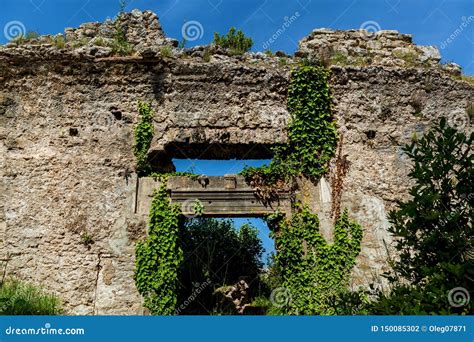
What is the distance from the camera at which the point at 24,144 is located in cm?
896

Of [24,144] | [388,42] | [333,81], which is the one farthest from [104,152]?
[388,42]

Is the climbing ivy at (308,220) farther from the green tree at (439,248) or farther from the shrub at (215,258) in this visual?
the green tree at (439,248)

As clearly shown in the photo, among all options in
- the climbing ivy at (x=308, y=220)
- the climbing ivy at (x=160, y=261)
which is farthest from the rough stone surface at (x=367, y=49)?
the climbing ivy at (x=160, y=261)

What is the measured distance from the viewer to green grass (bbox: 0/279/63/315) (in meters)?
7.51

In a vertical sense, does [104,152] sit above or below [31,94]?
below

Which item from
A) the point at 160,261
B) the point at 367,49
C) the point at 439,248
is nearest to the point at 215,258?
the point at 160,261

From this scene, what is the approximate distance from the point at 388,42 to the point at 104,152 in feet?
19.3

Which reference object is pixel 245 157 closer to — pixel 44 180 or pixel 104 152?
pixel 104 152

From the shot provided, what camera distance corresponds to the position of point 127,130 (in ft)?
29.6

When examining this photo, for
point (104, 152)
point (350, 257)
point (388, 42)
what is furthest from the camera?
point (388, 42)

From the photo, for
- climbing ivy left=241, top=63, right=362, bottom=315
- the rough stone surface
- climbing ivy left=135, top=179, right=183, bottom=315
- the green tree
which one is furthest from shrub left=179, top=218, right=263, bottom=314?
the green tree

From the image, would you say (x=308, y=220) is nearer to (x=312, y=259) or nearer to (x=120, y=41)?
(x=312, y=259)

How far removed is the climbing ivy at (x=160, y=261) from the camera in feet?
26.6

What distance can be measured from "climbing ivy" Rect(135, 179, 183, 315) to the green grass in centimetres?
137
